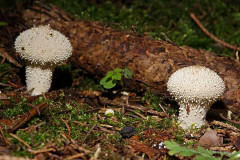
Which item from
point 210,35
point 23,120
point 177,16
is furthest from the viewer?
point 177,16

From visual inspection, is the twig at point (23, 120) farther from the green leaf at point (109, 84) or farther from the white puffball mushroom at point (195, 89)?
the white puffball mushroom at point (195, 89)

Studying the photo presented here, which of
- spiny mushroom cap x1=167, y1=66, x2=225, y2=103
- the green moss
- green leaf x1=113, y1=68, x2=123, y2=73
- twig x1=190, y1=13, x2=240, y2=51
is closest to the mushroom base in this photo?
spiny mushroom cap x1=167, y1=66, x2=225, y2=103

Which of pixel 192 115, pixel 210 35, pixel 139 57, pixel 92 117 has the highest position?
pixel 210 35

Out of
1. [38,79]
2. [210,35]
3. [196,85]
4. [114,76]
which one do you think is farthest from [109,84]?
[210,35]

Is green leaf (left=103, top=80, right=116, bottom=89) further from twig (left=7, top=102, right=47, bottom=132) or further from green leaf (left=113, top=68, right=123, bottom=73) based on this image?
twig (left=7, top=102, right=47, bottom=132)

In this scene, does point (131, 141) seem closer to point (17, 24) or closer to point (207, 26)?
point (17, 24)

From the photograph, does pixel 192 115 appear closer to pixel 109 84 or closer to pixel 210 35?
pixel 109 84

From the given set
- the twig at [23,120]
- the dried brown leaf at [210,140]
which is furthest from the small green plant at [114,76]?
the dried brown leaf at [210,140]
